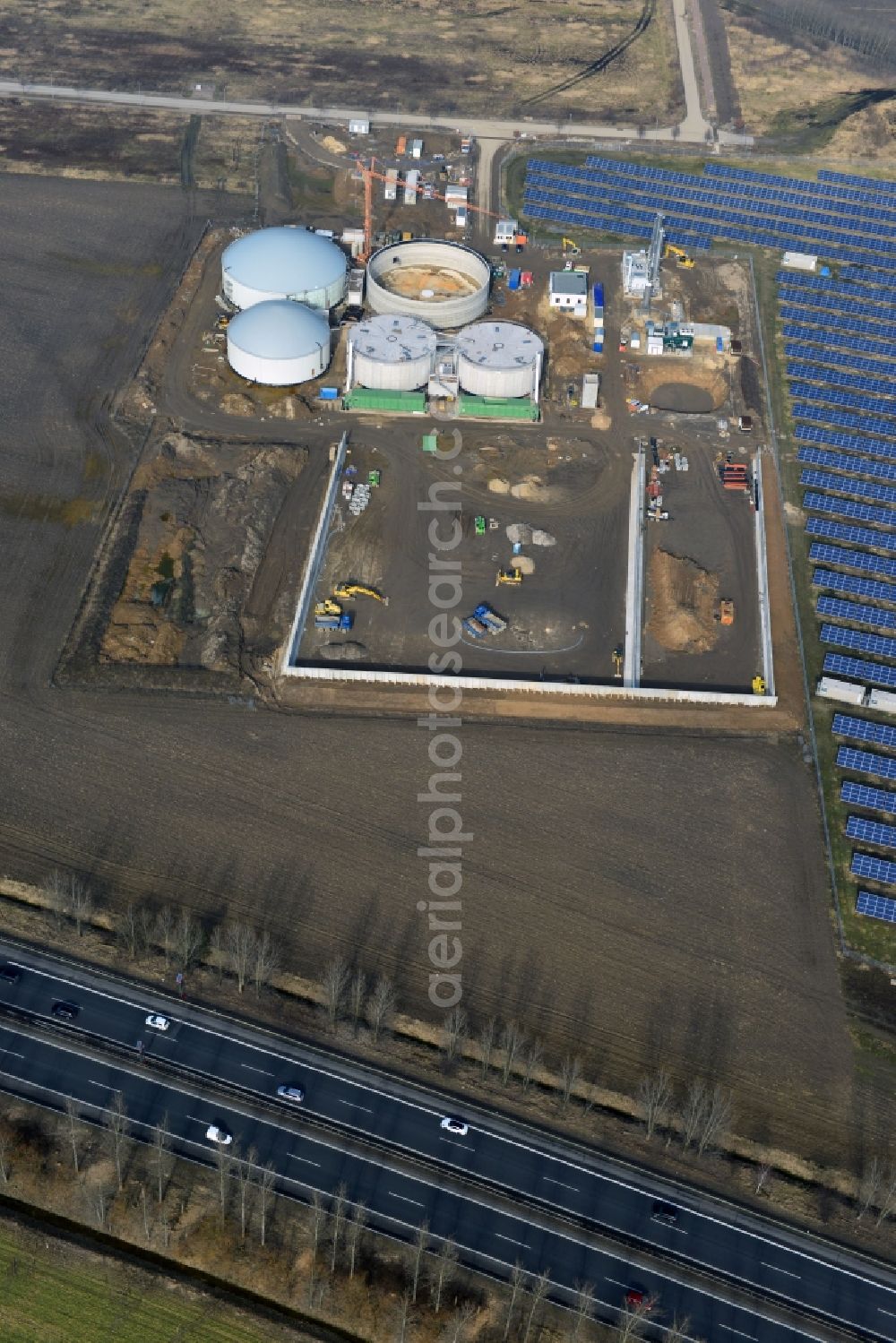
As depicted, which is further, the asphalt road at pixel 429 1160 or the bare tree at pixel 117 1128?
the bare tree at pixel 117 1128

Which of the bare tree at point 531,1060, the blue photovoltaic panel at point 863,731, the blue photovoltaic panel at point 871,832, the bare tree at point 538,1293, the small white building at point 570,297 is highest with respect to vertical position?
the small white building at point 570,297

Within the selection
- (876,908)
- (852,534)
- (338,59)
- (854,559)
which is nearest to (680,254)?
(852,534)

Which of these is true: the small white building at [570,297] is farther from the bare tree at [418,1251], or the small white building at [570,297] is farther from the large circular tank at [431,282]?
the bare tree at [418,1251]

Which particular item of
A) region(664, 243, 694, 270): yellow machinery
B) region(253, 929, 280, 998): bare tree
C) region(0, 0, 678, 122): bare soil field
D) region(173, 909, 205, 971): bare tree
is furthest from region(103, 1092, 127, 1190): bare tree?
region(0, 0, 678, 122): bare soil field

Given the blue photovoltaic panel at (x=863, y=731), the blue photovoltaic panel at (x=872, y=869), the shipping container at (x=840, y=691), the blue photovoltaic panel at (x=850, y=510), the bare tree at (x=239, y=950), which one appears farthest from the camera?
the blue photovoltaic panel at (x=850, y=510)

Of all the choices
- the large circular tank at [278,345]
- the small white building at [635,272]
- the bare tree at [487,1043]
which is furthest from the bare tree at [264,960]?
the small white building at [635,272]

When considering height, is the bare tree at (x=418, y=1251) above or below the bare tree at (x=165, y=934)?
below

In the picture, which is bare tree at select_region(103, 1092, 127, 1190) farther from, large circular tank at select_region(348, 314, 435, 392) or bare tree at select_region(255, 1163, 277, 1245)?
large circular tank at select_region(348, 314, 435, 392)
